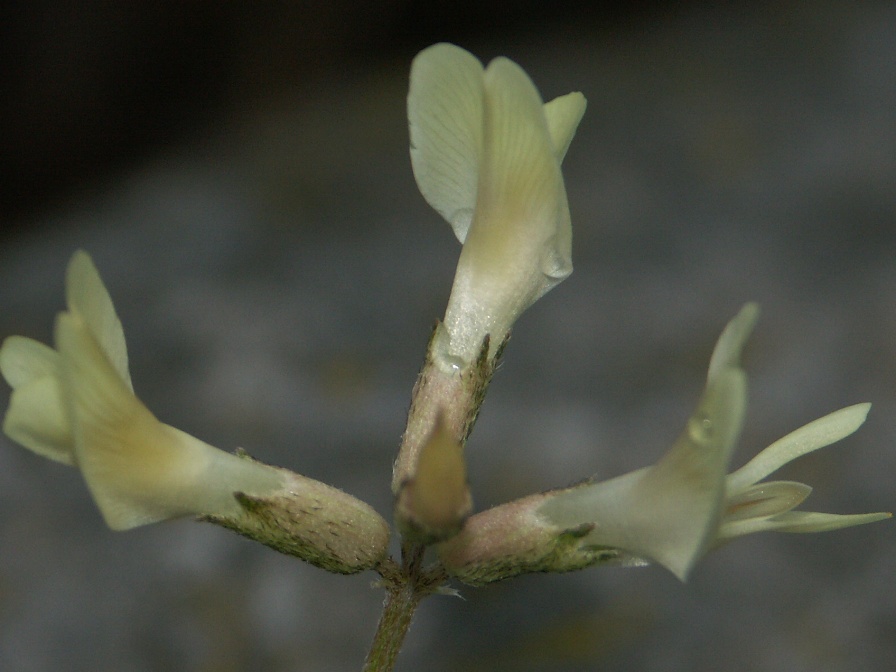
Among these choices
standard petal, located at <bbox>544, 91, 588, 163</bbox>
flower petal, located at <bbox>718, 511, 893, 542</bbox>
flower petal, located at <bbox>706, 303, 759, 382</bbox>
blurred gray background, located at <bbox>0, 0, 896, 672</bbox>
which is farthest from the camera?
blurred gray background, located at <bbox>0, 0, 896, 672</bbox>

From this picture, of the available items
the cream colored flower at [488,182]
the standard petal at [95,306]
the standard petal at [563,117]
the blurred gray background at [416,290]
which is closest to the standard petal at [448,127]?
the cream colored flower at [488,182]

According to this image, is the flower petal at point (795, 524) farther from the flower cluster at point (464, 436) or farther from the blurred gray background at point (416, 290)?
the blurred gray background at point (416, 290)

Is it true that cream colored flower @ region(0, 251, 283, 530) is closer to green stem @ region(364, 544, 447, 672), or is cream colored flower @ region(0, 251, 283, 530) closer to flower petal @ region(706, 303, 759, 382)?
green stem @ region(364, 544, 447, 672)

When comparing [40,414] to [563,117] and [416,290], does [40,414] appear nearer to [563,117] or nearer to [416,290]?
[563,117]

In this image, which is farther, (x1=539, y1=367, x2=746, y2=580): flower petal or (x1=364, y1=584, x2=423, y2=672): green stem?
(x1=364, y1=584, x2=423, y2=672): green stem

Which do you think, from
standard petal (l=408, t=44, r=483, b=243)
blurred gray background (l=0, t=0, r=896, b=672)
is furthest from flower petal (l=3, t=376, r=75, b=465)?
blurred gray background (l=0, t=0, r=896, b=672)

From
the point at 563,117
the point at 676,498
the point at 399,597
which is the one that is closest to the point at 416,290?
the point at 563,117
